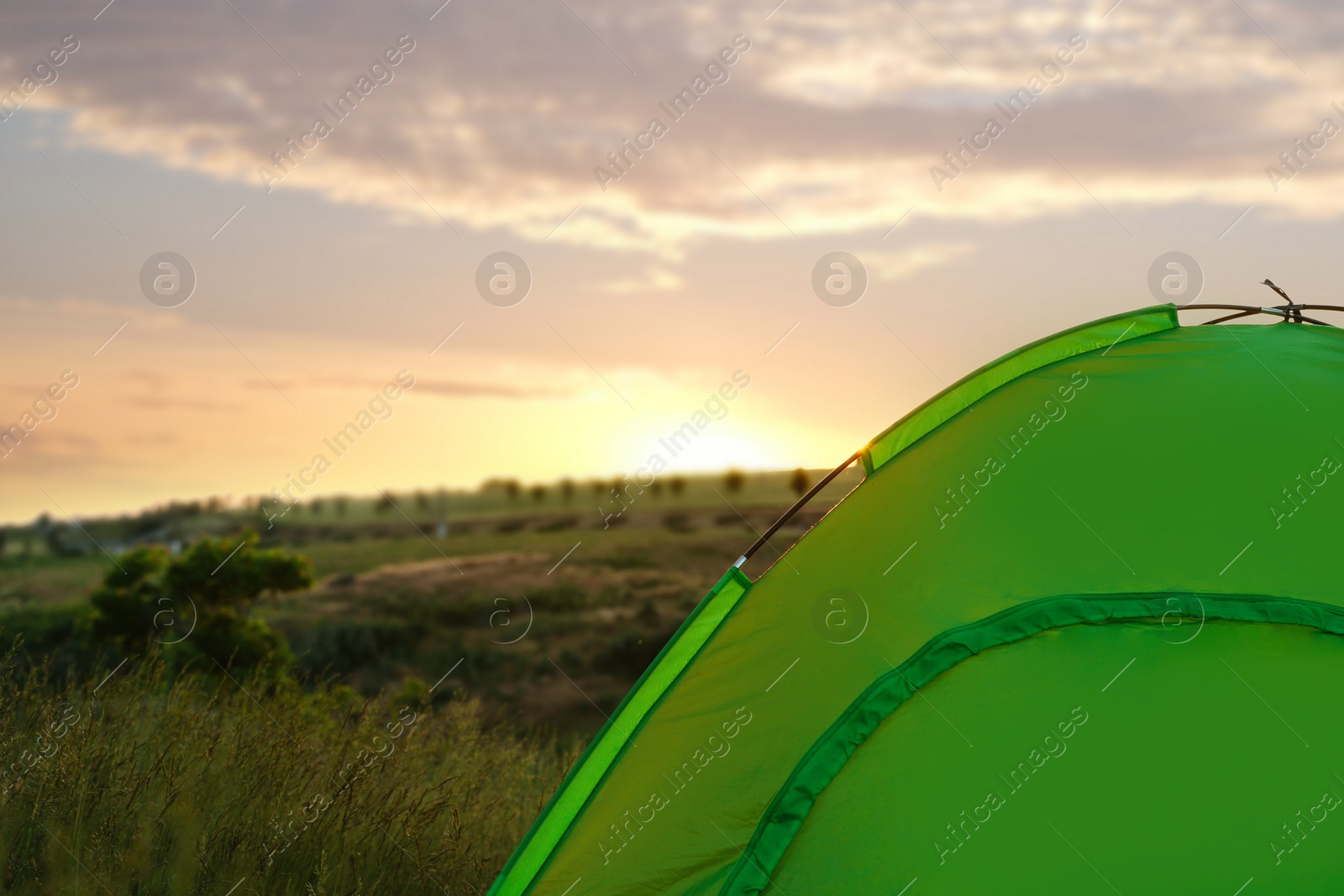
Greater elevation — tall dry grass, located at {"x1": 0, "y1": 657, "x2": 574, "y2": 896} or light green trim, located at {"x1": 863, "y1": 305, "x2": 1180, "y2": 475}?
tall dry grass, located at {"x1": 0, "y1": 657, "x2": 574, "y2": 896}

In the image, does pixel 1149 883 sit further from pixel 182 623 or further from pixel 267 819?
pixel 182 623

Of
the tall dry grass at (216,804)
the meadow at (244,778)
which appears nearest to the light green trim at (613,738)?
the meadow at (244,778)

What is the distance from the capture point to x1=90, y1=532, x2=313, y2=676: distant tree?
1080cm

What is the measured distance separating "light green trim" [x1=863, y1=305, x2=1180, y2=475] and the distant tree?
29.5ft

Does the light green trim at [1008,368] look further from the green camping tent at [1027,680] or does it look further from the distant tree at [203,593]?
the distant tree at [203,593]

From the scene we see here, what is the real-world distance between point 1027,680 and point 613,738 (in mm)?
1287

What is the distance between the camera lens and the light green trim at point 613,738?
9.66 feet

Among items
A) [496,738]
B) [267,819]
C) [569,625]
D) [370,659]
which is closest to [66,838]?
[267,819]

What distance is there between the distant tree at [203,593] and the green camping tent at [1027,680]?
888 centimetres

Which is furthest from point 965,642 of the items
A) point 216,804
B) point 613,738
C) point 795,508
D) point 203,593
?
point 203,593

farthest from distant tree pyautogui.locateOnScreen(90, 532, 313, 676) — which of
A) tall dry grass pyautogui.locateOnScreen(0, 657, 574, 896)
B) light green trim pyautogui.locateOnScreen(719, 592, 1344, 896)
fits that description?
light green trim pyautogui.locateOnScreen(719, 592, 1344, 896)

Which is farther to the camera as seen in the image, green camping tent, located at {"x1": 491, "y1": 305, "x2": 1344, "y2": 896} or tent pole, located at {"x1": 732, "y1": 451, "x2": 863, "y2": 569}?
tent pole, located at {"x1": 732, "y1": 451, "x2": 863, "y2": 569}

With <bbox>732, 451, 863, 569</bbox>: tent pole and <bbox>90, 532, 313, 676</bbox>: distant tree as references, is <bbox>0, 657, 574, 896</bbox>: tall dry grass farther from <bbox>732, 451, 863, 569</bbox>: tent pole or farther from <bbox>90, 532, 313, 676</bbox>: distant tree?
<bbox>90, 532, 313, 676</bbox>: distant tree

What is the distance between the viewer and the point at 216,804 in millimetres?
3631
